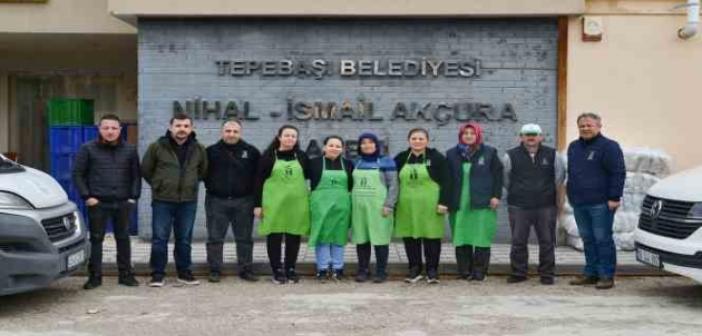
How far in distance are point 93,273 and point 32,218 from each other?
143 cm

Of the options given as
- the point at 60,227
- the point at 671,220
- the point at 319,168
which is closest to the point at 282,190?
the point at 319,168

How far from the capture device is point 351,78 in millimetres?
10898

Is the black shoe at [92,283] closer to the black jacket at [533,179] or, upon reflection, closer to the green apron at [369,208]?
the green apron at [369,208]

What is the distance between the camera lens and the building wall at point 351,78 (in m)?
10.8

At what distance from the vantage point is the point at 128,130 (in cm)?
1270

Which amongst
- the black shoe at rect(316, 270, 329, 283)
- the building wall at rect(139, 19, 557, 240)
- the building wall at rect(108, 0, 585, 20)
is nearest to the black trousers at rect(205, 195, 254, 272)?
the black shoe at rect(316, 270, 329, 283)

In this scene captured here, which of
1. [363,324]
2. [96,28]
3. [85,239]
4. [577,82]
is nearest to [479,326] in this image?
[363,324]

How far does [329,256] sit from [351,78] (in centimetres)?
320

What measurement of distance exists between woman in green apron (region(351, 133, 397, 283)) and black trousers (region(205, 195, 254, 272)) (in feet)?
3.51

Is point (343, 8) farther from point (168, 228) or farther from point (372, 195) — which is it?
point (168, 228)

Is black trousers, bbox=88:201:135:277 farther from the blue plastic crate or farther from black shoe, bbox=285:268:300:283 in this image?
the blue plastic crate

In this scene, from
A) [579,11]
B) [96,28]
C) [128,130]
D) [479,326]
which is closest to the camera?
[479,326]

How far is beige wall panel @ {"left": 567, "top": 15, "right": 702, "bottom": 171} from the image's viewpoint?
10.6 meters

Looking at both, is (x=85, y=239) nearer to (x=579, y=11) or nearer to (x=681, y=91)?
(x=579, y=11)
